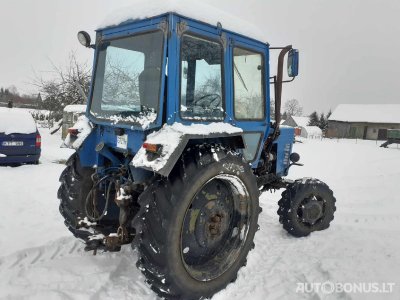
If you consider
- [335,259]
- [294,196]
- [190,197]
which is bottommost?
[335,259]

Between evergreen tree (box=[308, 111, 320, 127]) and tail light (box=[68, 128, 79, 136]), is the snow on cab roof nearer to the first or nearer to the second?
tail light (box=[68, 128, 79, 136])

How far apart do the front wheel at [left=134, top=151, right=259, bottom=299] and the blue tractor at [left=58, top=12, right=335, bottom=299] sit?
0.01 meters

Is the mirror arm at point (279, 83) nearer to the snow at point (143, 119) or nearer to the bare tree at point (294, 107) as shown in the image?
the snow at point (143, 119)

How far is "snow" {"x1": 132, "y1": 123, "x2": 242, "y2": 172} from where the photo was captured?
2.53 m

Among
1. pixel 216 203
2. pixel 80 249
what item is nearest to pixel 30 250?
pixel 80 249

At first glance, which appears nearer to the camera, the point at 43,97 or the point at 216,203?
the point at 216,203

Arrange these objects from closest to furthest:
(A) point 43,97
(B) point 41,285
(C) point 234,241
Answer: (B) point 41,285 → (C) point 234,241 → (A) point 43,97

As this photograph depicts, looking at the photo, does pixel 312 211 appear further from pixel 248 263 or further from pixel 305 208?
pixel 248 263

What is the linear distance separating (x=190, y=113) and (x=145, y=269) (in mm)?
1420

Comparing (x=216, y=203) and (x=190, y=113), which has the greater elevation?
(x=190, y=113)

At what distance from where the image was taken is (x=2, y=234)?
4.25 meters

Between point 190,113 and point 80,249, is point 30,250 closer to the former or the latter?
point 80,249

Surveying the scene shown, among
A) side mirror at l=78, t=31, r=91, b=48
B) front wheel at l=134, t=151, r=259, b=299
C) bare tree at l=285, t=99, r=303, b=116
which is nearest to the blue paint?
side mirror at l=78, t=31, r=91, b=48

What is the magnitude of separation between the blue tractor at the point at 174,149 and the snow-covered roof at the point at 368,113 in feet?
156
